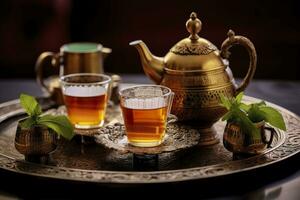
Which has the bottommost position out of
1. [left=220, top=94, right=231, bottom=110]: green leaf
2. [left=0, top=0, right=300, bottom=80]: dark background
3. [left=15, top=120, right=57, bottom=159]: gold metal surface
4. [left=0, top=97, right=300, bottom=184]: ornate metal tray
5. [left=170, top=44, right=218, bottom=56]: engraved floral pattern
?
[left=0, top=0, right=300, bottom=80]: dark background

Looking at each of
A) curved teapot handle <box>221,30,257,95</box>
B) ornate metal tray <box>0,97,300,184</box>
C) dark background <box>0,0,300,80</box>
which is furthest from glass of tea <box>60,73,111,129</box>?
dark background <box>0,0,300,80</box>

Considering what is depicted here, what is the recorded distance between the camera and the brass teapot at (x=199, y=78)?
1120 mm

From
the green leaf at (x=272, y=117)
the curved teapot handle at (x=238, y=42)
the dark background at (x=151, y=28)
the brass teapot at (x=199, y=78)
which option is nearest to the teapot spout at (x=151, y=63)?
the brass teapot at (x=199, y=78)

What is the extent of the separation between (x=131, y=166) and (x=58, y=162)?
12 cm

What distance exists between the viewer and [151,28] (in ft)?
8.68

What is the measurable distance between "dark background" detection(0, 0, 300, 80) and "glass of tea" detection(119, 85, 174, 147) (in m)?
1.48

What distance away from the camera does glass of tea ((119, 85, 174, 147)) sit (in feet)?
3.45

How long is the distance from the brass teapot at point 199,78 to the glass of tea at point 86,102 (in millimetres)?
115

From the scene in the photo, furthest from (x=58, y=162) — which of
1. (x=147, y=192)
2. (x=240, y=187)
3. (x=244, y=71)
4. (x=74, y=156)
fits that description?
(x=244, y=71)

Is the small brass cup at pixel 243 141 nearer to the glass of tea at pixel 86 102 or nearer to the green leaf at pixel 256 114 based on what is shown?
the green leaf at pixel 256 114

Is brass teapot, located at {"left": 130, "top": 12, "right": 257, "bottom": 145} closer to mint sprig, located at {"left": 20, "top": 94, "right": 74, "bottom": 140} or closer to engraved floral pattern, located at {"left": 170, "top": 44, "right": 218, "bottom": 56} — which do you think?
engraved floral pattern, located at {"left": 170, "top": 44, "right": 218, "bottom": 56}

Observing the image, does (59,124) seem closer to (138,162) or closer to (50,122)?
(50,122)

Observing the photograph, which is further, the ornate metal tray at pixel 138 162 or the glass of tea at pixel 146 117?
the glass of tea at pixel 146 117

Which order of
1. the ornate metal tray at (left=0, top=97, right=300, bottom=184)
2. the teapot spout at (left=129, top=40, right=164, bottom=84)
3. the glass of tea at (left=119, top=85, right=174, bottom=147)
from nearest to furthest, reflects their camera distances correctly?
the ornate metal tray at (left=0, top=97, right=300, bottom=184), the glass of tea at (left=119, top=85, right=174, bottom=147), the teapot spout at (left=129, top=40, right=164, bottom=84)
